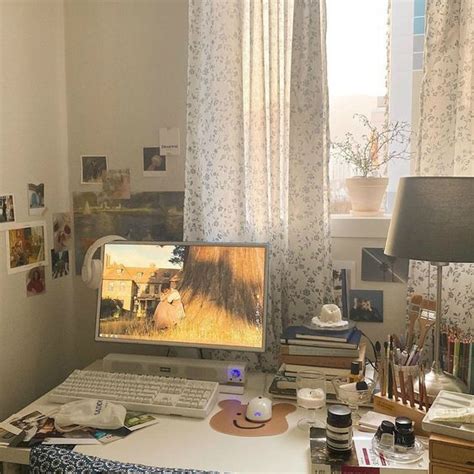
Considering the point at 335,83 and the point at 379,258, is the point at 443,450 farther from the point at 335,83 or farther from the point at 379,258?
the point at 335,83

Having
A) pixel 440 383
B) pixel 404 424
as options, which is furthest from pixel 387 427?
pixel 440 383

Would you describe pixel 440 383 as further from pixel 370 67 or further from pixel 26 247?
pixel 26 247

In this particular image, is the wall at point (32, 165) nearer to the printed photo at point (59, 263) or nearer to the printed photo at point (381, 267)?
the printed photo at point (59, 263)

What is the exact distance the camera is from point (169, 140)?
2100mm

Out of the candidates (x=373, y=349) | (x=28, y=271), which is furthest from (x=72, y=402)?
(x=373, y=349)

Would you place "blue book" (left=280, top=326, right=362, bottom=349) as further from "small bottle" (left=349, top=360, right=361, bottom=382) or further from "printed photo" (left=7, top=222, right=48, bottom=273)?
"printed photo" (left=7, top=222, right=48, bottom=273)

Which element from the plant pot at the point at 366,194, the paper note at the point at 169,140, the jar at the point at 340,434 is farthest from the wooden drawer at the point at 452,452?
the paper note at the point at 169,140

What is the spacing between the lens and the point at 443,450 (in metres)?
1.23

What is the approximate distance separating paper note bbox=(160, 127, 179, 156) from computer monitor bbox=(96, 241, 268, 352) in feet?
1.30

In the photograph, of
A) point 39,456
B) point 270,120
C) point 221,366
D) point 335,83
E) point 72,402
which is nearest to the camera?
point 39,456

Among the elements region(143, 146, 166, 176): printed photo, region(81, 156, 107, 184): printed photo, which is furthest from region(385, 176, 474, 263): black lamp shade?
region(81, 156, 107, 184): printed photo

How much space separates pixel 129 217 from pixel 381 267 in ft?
3.06

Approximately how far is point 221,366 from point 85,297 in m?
0.72

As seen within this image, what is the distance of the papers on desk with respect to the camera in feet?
4.66
